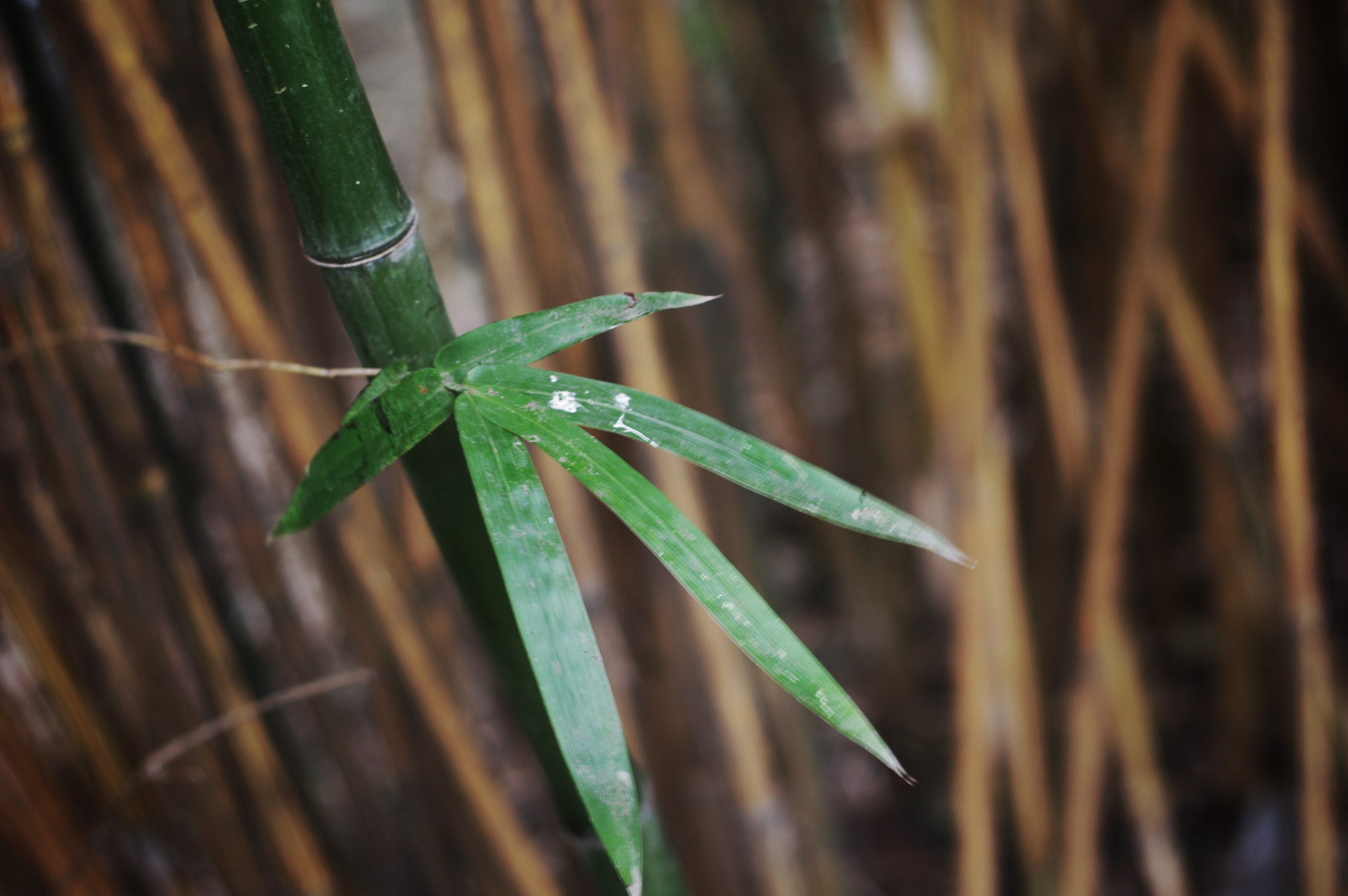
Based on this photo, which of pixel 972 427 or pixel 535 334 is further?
pixel 972 427

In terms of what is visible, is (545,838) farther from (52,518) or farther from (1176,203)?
(1176,203)

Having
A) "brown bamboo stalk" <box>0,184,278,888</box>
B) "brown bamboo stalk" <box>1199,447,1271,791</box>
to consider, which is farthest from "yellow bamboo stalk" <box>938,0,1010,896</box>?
"brown bamboo stalk" <box>0,184,278,888</box>

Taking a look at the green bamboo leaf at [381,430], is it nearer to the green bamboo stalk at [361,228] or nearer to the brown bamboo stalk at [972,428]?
the green bamboo stalk at [361,228]

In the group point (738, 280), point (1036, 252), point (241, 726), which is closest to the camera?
point (241, 726)

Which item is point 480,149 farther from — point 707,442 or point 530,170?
point 707,442

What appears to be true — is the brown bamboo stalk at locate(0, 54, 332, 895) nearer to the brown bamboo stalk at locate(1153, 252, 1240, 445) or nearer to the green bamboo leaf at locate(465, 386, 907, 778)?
the green bamboo leaf at locate(465, 386, 907, 778)

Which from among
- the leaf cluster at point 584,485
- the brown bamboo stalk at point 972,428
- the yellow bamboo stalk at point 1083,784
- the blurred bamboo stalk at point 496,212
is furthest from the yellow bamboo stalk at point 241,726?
the yellow bamboo stalk at point 1083,784

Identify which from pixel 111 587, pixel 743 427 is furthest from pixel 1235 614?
pixel 111 587
